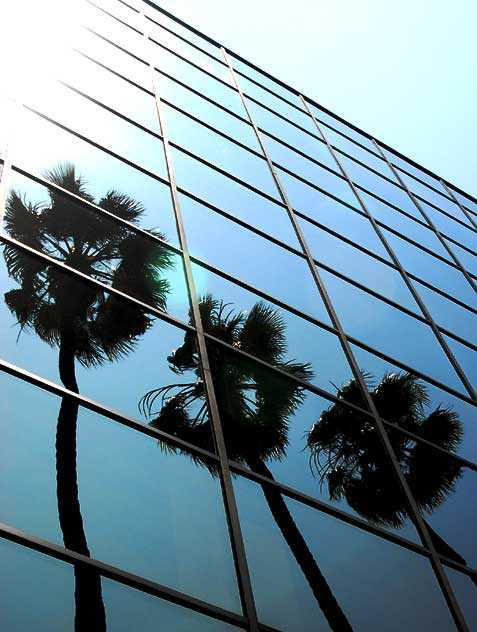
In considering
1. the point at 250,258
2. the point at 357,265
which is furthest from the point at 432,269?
the point at 250,258

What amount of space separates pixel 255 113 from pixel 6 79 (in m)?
6.09

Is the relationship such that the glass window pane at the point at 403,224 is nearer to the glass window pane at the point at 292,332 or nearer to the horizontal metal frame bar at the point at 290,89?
the horizontal metal frame bar at the point at 290,89

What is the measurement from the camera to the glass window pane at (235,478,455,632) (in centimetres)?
401

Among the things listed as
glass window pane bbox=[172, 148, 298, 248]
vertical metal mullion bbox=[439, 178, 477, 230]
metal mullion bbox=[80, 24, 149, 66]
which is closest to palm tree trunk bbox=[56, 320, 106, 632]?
glass window pane bbox=[172, 148, 298, 248]

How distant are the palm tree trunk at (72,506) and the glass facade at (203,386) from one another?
0.01 meters

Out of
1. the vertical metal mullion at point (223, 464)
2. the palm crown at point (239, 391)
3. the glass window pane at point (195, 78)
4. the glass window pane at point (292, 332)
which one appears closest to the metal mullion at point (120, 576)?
the vertical metal mullion at point (223, 464)

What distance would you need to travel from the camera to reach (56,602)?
3.23m

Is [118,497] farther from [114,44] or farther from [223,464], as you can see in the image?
[114,44]

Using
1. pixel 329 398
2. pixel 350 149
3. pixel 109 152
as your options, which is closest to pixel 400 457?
pixel 329 398

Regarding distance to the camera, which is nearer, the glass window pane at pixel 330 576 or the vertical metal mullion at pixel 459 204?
the glass window pane at pixel 330 576

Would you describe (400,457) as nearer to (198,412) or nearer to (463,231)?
(198,412)

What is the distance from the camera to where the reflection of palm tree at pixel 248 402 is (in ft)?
14.8

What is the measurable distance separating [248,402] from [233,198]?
4117mm

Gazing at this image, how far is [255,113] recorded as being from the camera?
12281mm
